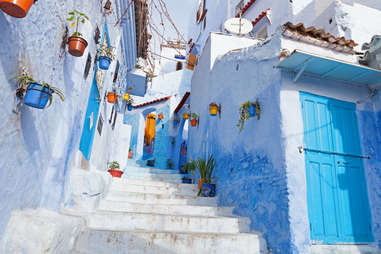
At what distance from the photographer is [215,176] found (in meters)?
6.05

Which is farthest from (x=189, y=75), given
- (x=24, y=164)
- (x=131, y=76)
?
(x=24, y=164)

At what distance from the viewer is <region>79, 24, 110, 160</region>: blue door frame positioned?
4.54 m

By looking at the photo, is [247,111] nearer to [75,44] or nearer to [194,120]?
[75,44]

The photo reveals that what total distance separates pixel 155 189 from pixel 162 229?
1.92 metres

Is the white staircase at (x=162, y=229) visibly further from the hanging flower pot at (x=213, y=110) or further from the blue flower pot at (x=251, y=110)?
the hanging flower pot at (x=213, y=110)

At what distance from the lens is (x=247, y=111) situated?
15.5 ft

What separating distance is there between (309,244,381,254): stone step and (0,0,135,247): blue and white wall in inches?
139

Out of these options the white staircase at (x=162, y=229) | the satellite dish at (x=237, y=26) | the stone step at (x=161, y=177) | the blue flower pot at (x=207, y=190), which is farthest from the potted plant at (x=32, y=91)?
the satellite dish at (x=237, y=26)

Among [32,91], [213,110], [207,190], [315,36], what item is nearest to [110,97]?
[213,110]

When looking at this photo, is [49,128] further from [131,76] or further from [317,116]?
[131,76]

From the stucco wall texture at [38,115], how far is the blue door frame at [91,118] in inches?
36.0

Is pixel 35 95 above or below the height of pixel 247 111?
below

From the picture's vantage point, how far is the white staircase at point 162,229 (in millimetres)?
3248

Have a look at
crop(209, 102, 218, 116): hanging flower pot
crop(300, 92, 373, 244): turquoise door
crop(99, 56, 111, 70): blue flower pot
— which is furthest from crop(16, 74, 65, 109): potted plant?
crop(209, 102, 218, 116): hanging flower pot
